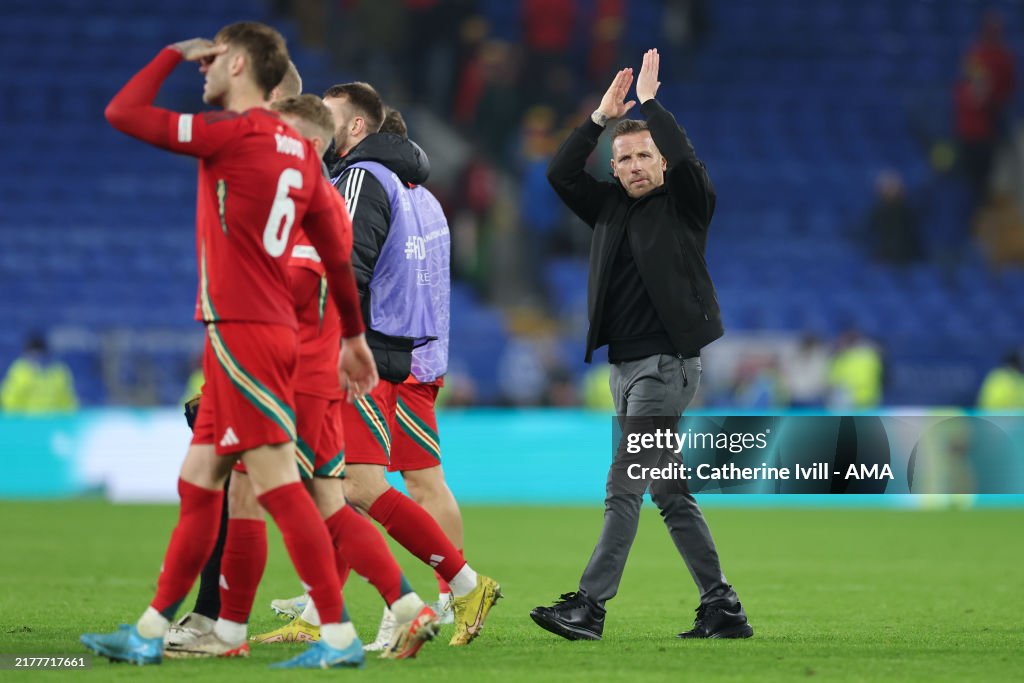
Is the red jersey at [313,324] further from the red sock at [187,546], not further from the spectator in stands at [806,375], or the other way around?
the spectator in stands at [806,375]

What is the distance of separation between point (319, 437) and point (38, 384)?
12217mm

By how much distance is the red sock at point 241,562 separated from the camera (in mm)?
5312

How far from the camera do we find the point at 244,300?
496 cm

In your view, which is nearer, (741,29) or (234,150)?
(234,150)

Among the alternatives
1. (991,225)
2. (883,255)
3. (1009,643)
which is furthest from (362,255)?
(991,225)

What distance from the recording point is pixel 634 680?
502 centimetres

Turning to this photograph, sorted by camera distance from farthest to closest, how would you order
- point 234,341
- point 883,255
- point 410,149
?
1. point 883,255
2. point 410,149
3. point 234,341

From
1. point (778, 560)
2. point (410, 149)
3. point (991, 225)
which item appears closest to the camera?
point (410, 149)

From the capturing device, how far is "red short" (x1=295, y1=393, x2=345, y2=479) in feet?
17.4

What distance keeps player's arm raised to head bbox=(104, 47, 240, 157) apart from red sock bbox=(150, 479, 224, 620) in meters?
1.11

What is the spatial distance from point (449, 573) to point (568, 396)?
39.1 ft

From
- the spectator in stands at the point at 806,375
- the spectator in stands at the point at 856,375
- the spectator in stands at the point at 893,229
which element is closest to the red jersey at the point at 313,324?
the spectator in stands at the point at 806,375

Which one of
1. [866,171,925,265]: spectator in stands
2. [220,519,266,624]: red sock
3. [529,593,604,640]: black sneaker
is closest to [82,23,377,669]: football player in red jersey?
[220,519,266,624]: red sock

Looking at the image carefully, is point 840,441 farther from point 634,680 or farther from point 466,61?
point 466,61
